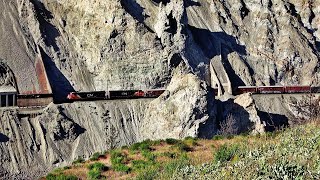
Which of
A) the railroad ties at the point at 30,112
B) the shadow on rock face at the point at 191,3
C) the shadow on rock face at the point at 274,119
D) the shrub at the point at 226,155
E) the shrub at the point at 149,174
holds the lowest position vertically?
the shadow on rock face at the point at 274,119

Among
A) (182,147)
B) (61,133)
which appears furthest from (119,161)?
(61,133)

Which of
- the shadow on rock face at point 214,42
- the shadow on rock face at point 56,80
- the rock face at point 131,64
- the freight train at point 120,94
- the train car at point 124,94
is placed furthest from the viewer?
the shadow on rock face at point 214,42

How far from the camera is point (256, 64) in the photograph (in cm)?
7050

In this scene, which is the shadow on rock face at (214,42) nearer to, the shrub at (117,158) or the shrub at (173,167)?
the shrub at (117,158)

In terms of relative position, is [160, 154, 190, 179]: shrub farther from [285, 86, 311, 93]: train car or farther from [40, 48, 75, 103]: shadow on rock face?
[285, 86, 311, 93]: train car

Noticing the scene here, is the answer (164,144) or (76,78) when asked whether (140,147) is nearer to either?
(164,144)

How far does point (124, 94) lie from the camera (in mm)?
55781

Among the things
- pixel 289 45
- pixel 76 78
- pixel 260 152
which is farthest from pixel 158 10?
pixel 260 152

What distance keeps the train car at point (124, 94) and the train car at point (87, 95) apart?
0.95m

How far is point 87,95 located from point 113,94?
3121 mm

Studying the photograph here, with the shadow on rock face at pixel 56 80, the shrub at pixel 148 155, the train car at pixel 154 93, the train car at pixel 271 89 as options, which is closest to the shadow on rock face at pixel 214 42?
the train car at pixel 271 89

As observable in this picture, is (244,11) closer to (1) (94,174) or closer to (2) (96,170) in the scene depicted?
(2) (96,170)

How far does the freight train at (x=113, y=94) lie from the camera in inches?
2088

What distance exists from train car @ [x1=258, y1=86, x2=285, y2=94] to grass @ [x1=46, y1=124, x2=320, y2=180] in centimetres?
4210
